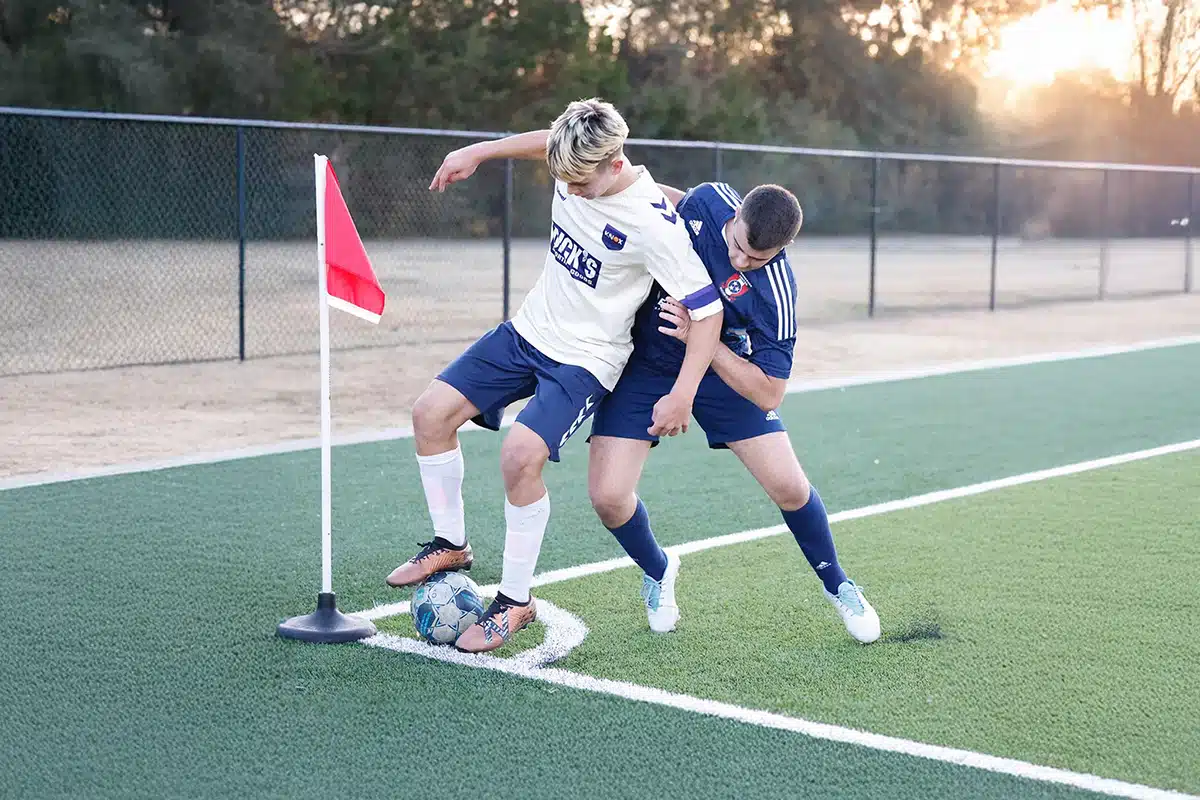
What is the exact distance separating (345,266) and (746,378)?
1453 mm

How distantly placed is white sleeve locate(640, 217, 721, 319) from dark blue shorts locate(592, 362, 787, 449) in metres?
0.45

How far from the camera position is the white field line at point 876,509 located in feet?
19.1

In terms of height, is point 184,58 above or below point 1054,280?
above

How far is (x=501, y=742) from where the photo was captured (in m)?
4.02

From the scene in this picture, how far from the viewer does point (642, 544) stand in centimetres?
511

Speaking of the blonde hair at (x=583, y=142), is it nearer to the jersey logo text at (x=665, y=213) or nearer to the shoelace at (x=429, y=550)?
the jersey logo text at (x=665, y=213)

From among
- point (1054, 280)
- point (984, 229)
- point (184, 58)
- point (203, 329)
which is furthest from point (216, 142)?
point (984, 229)

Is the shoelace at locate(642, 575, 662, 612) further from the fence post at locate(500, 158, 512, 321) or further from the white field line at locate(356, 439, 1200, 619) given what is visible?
the fence post at locate(500, 158, 512, 321)

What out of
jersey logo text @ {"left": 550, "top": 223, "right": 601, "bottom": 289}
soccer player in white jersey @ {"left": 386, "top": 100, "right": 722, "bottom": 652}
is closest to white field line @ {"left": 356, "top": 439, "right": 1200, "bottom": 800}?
soccer player in white jersey @ {"left": 386, "top": 100, "right": 722, "bottom": 652}

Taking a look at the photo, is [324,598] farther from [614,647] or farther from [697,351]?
[697,351]

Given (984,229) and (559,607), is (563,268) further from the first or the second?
(984,229)

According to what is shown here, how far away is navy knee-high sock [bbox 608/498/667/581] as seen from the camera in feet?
16.6

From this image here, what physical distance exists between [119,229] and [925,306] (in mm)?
14559

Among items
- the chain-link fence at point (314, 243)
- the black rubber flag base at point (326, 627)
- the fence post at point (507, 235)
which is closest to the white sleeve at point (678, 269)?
the black rubber flag base at point (326, 627)
